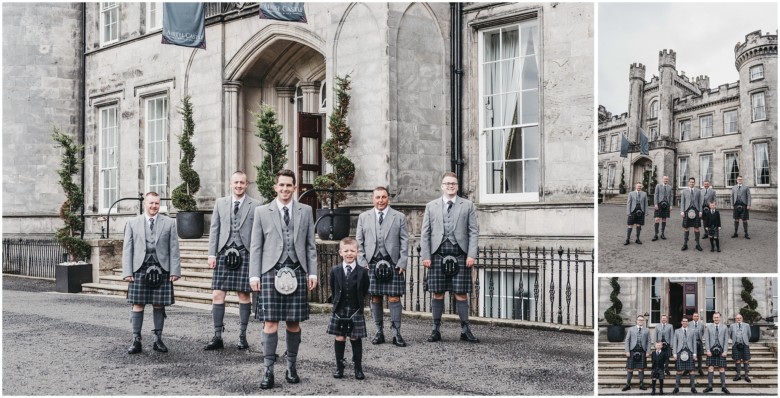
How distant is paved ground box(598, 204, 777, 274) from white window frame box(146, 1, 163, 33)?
16.7 metres

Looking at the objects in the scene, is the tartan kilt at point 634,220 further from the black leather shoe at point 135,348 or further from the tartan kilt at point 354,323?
the black leather shoe at point 135,348

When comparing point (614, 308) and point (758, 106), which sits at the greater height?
point (758, 106)

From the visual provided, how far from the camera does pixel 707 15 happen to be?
10.2ft

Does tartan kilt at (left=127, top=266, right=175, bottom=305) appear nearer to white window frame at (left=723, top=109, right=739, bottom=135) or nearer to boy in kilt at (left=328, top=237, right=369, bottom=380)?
boy in kilt at (left=328, top=237, right=369, bottom=380)

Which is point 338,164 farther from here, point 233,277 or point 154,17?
point 154,17

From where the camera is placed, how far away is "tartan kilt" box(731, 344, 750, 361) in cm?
343

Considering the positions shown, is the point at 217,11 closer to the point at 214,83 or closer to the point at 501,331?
the point at 214,83

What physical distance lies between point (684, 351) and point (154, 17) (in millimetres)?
17203

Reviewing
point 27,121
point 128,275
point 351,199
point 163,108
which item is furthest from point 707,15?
point 27,121

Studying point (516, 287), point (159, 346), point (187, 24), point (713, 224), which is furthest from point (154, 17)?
point (713, 224)

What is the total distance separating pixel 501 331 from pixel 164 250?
13.2ft

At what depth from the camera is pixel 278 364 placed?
686 centimetres

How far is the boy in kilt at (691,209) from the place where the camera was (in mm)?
3044

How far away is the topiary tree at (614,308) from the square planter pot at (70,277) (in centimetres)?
1328
